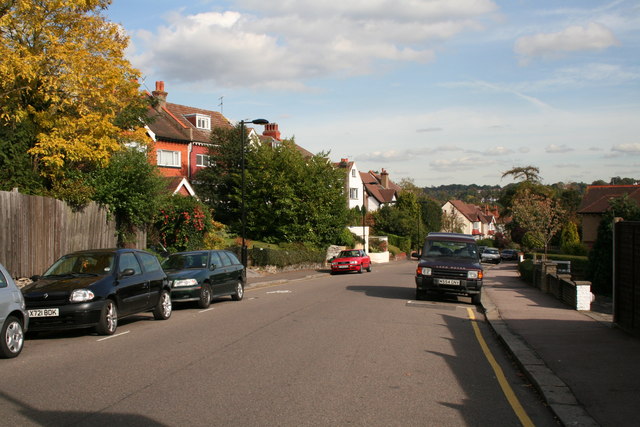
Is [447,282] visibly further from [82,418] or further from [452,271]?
[82,418]

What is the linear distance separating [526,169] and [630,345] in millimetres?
81594

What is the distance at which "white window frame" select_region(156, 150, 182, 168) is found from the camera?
141 ft

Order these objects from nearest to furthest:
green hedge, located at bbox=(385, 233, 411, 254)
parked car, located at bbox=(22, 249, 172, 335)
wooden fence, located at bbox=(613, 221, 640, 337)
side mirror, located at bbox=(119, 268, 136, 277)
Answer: wooden fence, located at bbox=(613, 221, 640, 337), parked car, located at bbox=(22, 249, 172, 335), side mirror, located at bbox=(119, 268, 136, 277), green hedge, located at bbox=(385, 233, 411, 254)

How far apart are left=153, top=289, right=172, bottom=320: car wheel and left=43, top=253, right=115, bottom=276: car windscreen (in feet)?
5.77

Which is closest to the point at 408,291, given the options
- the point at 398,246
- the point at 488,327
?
the point at 488,327

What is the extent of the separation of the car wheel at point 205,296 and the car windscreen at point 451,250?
6.85m

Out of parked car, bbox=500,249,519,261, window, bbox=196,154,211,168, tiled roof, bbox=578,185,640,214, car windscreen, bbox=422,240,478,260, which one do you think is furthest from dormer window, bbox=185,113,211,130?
parked car, bbox=500,249,519,261

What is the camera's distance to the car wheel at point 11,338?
899 centimetres

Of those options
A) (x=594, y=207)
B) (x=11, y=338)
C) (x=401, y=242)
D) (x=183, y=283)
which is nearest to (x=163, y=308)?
(x=183, y=283)

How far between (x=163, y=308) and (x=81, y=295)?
115 inches

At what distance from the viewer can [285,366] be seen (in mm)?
8438

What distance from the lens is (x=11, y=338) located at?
9.21 metres

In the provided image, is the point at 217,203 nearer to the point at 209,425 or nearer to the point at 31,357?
the point at 31,357

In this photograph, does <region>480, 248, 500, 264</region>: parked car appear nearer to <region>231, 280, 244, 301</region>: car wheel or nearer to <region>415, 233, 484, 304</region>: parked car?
<region>415, 233, 484, 304</region>: parked car
